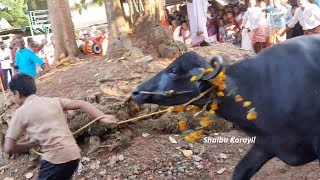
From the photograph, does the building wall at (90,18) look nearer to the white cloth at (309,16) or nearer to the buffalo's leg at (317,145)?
the white cloth at (309,16)

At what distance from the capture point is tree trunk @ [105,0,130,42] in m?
7.45

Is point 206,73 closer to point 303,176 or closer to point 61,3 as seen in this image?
point 303,176

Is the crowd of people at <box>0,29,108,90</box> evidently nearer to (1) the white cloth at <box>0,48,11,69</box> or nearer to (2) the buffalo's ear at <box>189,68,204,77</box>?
(1) the white cloth at <box>0,48,11,69</box>

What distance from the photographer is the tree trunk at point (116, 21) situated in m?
7.45

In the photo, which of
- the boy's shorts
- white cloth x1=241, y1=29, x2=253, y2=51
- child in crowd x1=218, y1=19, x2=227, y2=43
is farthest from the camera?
child in crowd x1=218, y1=19, x2=227, y2=43

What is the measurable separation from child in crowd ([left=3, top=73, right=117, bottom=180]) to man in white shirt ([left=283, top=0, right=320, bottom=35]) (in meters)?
5.67

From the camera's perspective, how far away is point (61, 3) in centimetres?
853

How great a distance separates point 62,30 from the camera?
859cm

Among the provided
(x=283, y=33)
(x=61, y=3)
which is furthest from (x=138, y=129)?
(x=283, y=33)

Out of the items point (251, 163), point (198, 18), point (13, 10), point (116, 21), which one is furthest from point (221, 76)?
point (13, 10)

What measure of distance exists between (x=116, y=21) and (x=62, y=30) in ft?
5.22

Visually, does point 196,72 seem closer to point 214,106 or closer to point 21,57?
point 214,106

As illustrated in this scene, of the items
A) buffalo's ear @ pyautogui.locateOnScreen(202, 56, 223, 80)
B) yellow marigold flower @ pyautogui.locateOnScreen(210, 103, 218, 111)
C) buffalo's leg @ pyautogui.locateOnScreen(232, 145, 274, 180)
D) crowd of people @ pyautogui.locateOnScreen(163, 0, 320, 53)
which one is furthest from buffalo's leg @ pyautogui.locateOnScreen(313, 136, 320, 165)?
crowd of people @ pyautogui.locateOnScreen(163, 0, 320, 53)

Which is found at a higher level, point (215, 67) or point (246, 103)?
point (215, 67)
